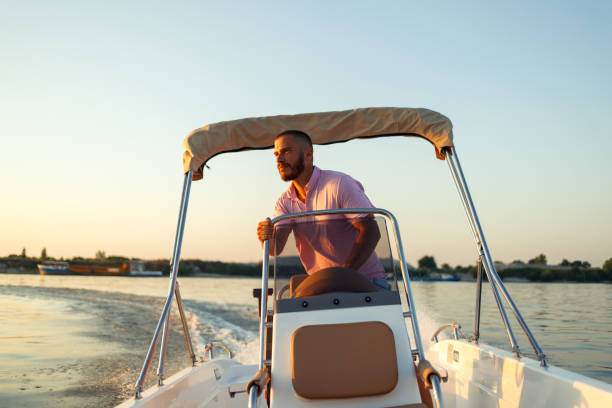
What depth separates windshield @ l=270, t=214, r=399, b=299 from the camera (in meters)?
2.21

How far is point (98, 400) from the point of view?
4.29 meters

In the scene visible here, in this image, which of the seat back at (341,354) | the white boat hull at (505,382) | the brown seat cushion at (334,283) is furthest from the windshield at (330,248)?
the white boat hull at (505,382)

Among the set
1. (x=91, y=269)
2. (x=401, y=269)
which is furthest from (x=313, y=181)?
(x=91, y=269)

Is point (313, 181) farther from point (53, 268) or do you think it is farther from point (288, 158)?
point (53, 268)

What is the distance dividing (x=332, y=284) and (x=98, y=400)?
11.8ft

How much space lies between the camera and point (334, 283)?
1992 millimetres

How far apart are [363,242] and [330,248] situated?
0.18 meters

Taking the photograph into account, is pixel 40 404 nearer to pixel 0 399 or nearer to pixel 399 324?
pixel 0 399

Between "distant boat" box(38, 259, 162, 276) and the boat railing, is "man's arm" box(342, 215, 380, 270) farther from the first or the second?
"distant boat" box(38, 259, 162, 276)

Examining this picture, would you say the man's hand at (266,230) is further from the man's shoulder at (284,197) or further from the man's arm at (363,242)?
the man's shoulder at (284,197)

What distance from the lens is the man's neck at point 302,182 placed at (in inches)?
113

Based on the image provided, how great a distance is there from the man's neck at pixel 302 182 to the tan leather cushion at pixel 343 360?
4.27ft

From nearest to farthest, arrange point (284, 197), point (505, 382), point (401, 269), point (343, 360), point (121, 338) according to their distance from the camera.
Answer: point (343, 360), point (401, 269), point (505, 382), point (284, 197), point (121, 338)

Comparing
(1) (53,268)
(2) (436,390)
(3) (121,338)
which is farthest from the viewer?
(1) (53,268)
